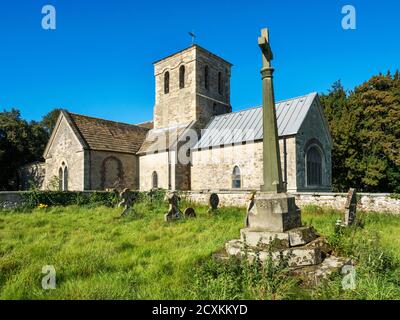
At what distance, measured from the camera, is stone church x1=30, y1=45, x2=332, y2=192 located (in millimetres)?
17328

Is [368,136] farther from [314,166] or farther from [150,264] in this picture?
[150,264]

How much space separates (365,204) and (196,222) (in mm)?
6974

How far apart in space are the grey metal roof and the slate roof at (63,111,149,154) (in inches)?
234

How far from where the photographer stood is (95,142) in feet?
67.4

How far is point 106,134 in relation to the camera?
72.8 feet

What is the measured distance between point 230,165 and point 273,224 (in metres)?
13.6

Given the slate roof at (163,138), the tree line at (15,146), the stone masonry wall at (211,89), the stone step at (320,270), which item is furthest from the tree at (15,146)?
the stone step at (320,270)

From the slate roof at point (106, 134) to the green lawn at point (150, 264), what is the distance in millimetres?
12365

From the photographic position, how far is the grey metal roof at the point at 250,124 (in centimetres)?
1697

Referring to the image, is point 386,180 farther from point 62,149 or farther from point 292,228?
point 62,149

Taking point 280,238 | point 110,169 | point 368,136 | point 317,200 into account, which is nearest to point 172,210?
point 280,238

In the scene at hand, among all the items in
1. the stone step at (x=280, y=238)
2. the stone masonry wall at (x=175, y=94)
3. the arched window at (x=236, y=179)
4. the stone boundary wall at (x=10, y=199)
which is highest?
the stone masonry wall at (x=175, y=94)

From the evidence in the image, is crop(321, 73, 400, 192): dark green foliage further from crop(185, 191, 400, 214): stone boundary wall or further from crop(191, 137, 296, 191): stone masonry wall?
crop(185, 191, 400, 214): stone boundary wall

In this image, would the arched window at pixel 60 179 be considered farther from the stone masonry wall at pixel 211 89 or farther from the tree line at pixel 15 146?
the stone masonry wall at pixel 211 89
